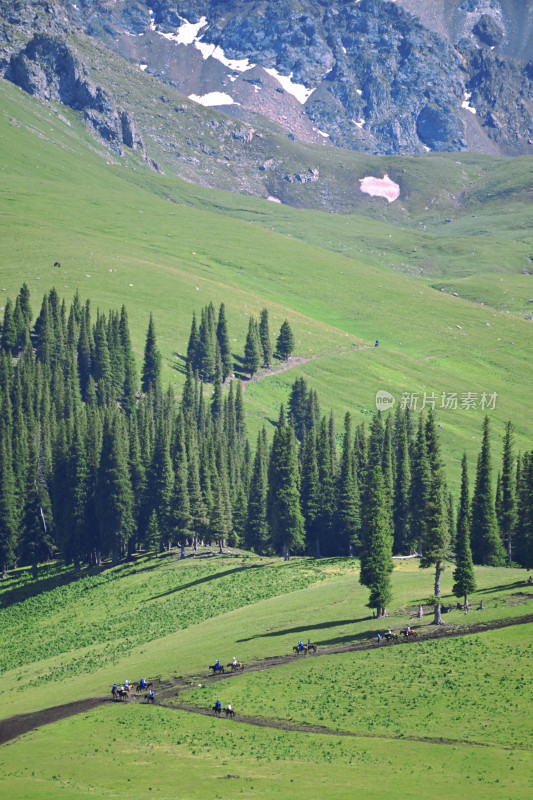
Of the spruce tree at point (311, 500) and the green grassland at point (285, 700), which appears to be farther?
the spruce tree at point (311, 500)

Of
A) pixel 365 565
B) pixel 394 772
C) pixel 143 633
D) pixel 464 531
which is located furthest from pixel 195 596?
pixel 394 772

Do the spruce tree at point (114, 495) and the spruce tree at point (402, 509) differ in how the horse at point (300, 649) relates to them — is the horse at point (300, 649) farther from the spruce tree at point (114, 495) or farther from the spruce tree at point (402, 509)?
the spruce tree at point (114, 495)

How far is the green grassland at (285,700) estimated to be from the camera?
2007 inches

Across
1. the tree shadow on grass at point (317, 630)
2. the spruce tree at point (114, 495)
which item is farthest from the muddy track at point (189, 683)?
the spruce tree at point (114, 495)

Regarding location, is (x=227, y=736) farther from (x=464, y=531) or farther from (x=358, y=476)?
(x=358, y=476)

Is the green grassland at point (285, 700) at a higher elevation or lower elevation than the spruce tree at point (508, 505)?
lower

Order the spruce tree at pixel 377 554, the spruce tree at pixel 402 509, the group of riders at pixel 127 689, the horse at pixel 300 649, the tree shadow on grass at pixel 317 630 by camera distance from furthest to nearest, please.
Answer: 1. the spruce tree at pixel 402 509
2. the spruce tree at pixel 377 554
3. the tree shadow on grass at pixel 317 630
4. the horse at pixel 300 649
5. the group of riders at pixel 127 689

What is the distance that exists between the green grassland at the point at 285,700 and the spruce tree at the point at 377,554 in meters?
1.93

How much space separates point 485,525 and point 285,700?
53.9m

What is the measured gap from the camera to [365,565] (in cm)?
8206

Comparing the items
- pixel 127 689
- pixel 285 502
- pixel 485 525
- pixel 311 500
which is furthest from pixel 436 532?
pixel 311 500

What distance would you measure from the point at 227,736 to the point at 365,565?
26.5 meters

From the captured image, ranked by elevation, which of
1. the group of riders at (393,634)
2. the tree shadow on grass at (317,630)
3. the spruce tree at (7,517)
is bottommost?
the spruce tree at (7,517)

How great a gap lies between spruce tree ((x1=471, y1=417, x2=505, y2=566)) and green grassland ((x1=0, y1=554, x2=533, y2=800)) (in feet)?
44.4
